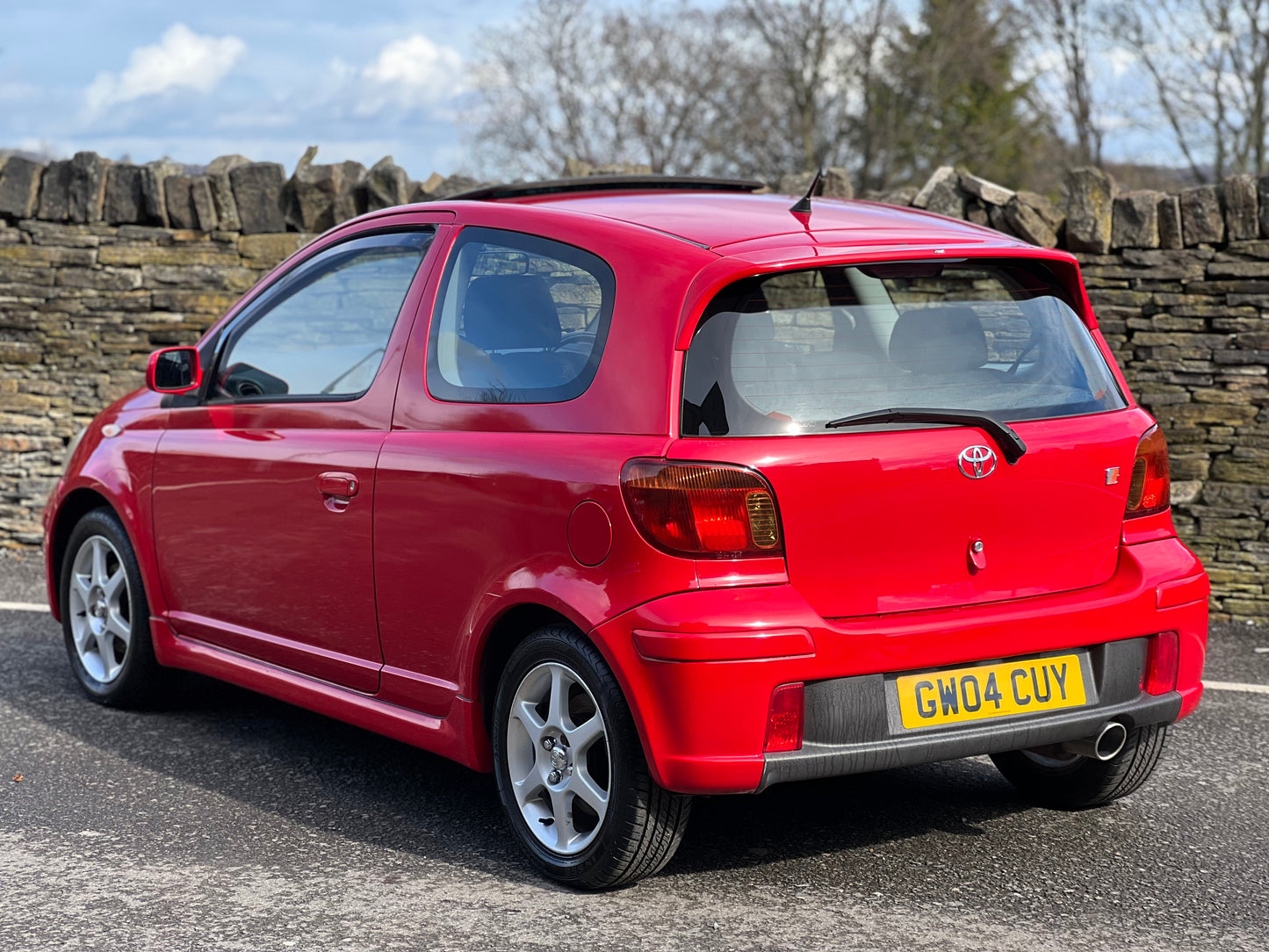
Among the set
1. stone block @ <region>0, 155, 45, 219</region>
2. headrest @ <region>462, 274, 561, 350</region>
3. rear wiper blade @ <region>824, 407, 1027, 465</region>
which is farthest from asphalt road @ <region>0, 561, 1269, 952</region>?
stone block @ <region>0, 155, 45, 219</region>

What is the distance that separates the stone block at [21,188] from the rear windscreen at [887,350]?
7.24 m

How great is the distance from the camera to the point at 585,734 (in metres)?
3.57

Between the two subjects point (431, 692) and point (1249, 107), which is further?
point (1249, 107)

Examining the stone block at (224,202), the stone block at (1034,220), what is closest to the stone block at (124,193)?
the stone block at (224,202)

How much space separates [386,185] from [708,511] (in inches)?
252

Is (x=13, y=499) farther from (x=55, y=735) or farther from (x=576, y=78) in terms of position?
(x=576, y=78)

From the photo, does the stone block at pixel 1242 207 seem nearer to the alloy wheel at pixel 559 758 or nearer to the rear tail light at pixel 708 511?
the rear tail light at pixel 708 511

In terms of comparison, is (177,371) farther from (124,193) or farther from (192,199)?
(124,193)

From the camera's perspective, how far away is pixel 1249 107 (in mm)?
31234

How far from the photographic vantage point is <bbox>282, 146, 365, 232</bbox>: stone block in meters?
9.23

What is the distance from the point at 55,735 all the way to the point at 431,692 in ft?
6.30

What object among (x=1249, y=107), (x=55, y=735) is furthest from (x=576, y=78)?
(x=55, y=735)

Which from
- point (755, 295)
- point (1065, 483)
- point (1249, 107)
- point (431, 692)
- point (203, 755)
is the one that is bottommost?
point (203, 755)

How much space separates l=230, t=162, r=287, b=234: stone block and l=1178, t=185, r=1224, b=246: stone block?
211 inches
